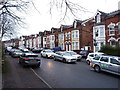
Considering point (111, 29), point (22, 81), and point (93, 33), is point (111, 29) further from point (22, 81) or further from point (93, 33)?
point (22, 81)

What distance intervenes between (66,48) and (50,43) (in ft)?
46.0

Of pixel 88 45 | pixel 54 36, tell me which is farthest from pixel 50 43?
pixel 88 45

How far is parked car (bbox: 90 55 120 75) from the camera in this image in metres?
9.09

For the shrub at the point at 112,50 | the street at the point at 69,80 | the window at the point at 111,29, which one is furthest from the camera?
the window at the point at 111,29

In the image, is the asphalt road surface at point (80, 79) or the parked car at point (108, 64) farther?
the parked car at point (108, 64)

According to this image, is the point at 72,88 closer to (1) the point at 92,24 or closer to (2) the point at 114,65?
(2) the point at 114,65

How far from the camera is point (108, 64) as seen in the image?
9.73 m

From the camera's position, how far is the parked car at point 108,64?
29.8ft

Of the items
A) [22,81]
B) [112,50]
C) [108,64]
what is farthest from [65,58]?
[22,81]

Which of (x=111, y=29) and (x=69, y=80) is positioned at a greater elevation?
(x=111, y=29)

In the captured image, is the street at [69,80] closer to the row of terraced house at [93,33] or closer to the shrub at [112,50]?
the row of terraced house at [93,33]

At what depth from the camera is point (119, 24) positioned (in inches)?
877

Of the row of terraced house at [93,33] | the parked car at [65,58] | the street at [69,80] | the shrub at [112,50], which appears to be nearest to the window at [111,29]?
the row of terraced house at [93,33]

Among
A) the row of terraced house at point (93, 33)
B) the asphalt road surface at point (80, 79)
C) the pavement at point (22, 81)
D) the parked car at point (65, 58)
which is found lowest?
the asphalt road surface at point (80, 79)
